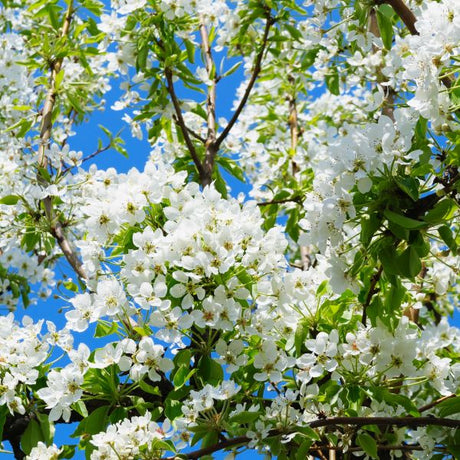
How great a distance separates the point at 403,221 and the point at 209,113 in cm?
236

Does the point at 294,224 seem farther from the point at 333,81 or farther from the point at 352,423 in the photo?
the point at 352,423

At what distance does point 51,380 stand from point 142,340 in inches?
11.1

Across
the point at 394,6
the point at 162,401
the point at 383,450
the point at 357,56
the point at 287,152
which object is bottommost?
the point at 383,450

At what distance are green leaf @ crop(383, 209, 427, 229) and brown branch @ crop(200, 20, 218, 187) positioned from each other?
1.74m

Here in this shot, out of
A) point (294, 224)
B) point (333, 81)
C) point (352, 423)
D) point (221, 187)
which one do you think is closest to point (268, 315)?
point (352, 423)

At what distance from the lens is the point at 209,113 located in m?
3.85

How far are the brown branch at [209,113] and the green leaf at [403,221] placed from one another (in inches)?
68.6

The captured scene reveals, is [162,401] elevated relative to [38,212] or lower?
lower

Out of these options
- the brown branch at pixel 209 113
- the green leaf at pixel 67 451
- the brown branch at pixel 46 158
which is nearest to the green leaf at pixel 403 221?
the green leaf at pixel 67 451

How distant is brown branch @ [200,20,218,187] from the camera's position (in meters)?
3.46

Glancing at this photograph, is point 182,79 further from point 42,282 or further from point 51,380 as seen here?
point 42,282

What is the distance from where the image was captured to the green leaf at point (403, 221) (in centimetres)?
163

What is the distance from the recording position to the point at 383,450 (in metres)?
2.49

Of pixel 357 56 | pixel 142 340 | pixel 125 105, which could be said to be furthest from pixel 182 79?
pixel 142 340
